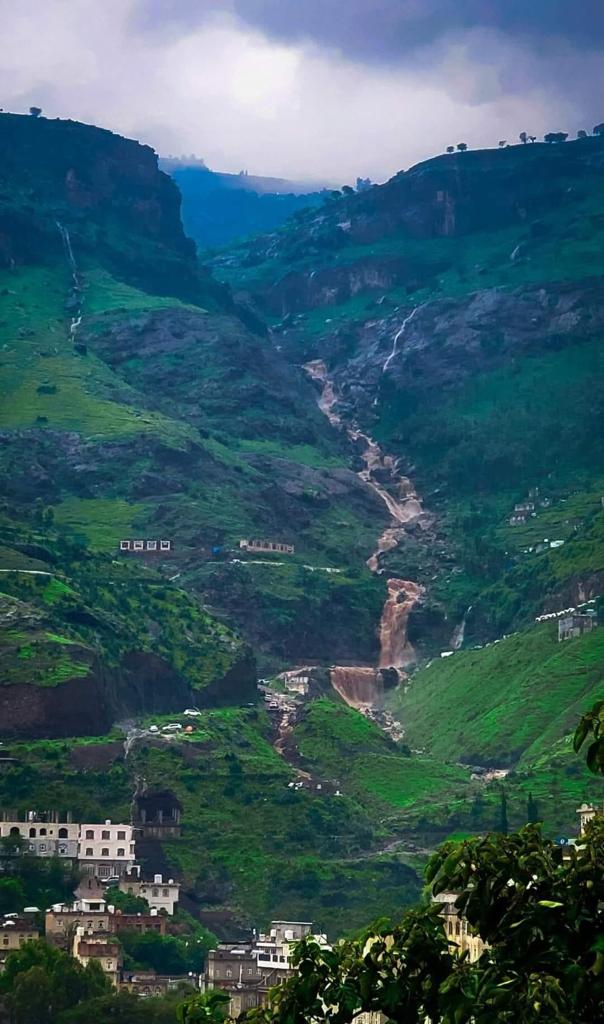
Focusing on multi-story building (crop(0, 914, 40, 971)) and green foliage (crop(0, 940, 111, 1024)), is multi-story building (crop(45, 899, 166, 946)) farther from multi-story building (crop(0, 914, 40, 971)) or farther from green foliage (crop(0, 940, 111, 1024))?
green foliage (crop(0, 940, 111, 1024))

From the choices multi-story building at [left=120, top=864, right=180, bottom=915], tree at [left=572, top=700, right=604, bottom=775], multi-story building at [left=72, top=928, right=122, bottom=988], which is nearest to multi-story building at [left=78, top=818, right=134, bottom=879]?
multi-story building at [left=120, top=864, right=180, bottom=915]

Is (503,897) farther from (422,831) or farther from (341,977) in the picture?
(422,831)

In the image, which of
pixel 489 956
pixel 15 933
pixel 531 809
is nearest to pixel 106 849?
pixel 531 809

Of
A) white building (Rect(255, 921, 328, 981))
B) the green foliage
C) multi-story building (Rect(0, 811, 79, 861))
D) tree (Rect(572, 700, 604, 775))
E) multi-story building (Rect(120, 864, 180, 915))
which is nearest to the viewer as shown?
tree (Rect(572, 700, 604, 775))

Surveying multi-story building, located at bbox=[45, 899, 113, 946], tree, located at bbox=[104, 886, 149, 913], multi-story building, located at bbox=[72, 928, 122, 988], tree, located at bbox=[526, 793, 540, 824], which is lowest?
multi-story building, located at bbox=[72, 928, 122, 988]

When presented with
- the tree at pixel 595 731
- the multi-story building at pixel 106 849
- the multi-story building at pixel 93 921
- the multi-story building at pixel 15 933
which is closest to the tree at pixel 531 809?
the multi-story building at pixel 106 849

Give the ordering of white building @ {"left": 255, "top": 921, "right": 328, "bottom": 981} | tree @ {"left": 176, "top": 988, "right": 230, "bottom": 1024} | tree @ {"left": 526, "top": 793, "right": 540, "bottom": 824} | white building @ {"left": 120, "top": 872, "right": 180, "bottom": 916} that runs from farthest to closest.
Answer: tree @ {"left": 526, "top": 793, "right": 540, "bottom": 824} < white building @ {"left": 120, "top": 872, "right": 180, "bottom": 916} < white building @ {"left": 255, "top": 921, "right": 328, "bottom": 981} < tree @ {"left": 176, "top": 988, "right": 230, "bottom": 1024}
